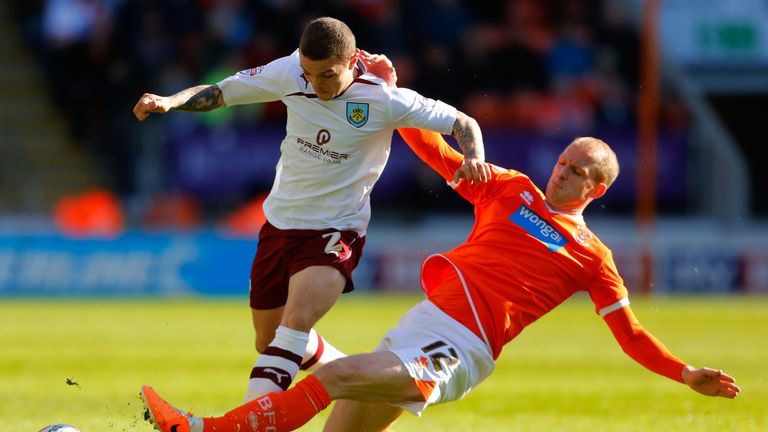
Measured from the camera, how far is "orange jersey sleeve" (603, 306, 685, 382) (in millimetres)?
6738

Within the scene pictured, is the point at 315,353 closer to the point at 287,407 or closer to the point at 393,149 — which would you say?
the point at 287,407

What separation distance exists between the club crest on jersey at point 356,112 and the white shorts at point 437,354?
1.21 metres

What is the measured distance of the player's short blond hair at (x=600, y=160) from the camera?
689 centimetres

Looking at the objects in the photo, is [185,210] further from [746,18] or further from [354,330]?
[746,18]

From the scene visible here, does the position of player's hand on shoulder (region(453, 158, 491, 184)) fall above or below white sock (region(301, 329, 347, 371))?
above

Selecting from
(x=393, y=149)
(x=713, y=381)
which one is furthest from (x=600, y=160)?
(x=393, y=149)

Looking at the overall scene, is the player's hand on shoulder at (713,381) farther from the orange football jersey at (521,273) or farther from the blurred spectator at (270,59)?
the blurred spectator at (270,59)

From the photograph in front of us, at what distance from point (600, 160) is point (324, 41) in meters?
1.53

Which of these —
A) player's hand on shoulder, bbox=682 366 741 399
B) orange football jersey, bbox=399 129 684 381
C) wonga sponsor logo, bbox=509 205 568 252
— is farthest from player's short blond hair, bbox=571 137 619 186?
player's hand on shoulder, bbox=682 366 741 399

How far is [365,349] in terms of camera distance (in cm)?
1366

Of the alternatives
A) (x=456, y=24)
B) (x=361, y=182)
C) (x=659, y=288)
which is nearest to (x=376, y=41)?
(x=456, y=24)

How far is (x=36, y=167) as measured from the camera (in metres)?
23.6

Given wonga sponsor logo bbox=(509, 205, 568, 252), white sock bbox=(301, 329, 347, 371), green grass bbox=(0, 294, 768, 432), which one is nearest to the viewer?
wonga sponsor logo bbox=(509, 205, 568, 252)

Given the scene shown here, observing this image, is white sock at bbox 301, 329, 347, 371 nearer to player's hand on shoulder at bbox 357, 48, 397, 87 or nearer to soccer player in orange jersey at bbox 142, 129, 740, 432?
Answer: soccer player in orange jersey at bbox 142, 129, 740, 432
